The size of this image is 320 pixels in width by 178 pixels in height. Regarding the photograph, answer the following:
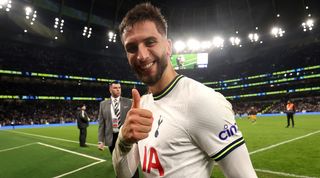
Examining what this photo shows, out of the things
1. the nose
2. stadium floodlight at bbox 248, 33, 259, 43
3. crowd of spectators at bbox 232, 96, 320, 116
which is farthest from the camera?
stadium floodlight at bbox 248, 33, 259, 43

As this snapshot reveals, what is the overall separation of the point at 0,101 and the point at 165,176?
5366 centimetres

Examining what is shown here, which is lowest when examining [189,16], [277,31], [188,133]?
[188,133]

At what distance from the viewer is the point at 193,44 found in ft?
173

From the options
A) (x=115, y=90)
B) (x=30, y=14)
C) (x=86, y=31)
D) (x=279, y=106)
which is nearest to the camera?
(x=115, y=90)

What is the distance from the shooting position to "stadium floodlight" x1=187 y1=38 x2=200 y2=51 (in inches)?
2067

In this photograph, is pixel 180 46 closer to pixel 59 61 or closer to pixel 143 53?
pixel 59 61

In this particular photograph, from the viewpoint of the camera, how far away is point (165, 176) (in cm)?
159

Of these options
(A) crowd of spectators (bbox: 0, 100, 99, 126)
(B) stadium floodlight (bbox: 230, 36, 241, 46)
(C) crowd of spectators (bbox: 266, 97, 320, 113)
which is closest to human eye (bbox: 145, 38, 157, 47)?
(A) crowd of spectators (bbox: 0, 100, 99, 126)

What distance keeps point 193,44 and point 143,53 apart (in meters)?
52.3

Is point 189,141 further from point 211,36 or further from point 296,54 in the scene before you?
point 296,54

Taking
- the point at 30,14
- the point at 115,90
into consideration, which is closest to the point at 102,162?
the point at 115,90

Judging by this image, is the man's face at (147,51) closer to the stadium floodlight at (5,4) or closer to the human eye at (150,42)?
the human eye at (150,42)

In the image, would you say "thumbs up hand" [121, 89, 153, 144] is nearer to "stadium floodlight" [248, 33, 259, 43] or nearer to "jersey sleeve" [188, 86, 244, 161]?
"jersey sleeve" [188, 86, 244, 161]

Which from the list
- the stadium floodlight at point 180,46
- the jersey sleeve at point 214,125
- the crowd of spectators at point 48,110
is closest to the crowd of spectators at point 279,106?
the crowd of spectators at point 48,110
